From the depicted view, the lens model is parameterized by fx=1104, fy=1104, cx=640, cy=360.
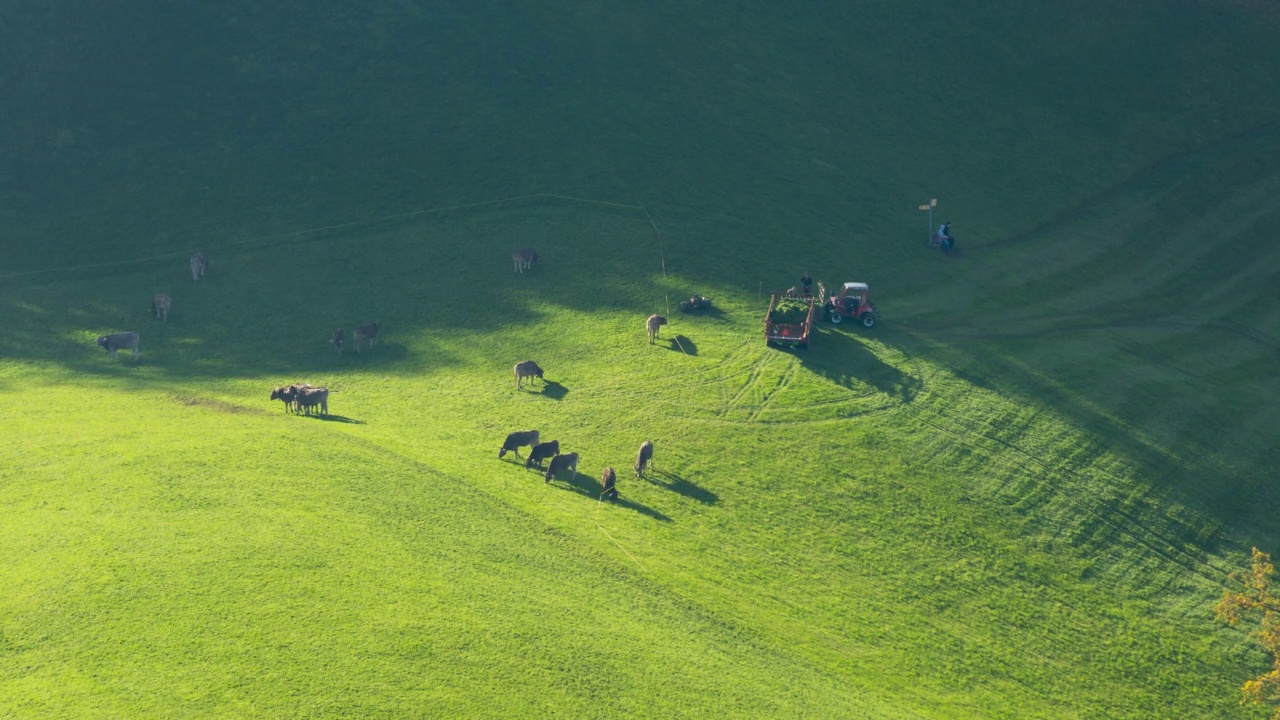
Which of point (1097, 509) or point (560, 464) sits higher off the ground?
point (560, 464)

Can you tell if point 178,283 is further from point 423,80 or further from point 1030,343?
point 1030,343

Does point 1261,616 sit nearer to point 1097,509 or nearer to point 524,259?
point 1097,509

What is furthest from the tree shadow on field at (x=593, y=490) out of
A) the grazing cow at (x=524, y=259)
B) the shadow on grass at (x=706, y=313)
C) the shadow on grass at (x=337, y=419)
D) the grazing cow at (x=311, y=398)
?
the grazing cow at (x=524, y=259)

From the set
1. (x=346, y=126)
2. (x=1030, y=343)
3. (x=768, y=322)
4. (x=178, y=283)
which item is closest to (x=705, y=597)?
(x=768, y=322)

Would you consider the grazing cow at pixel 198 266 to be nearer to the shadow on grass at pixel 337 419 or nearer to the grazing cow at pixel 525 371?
the shadow on grass at pixel 337 419

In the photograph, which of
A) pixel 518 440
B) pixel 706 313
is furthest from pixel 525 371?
pixel 706 313
